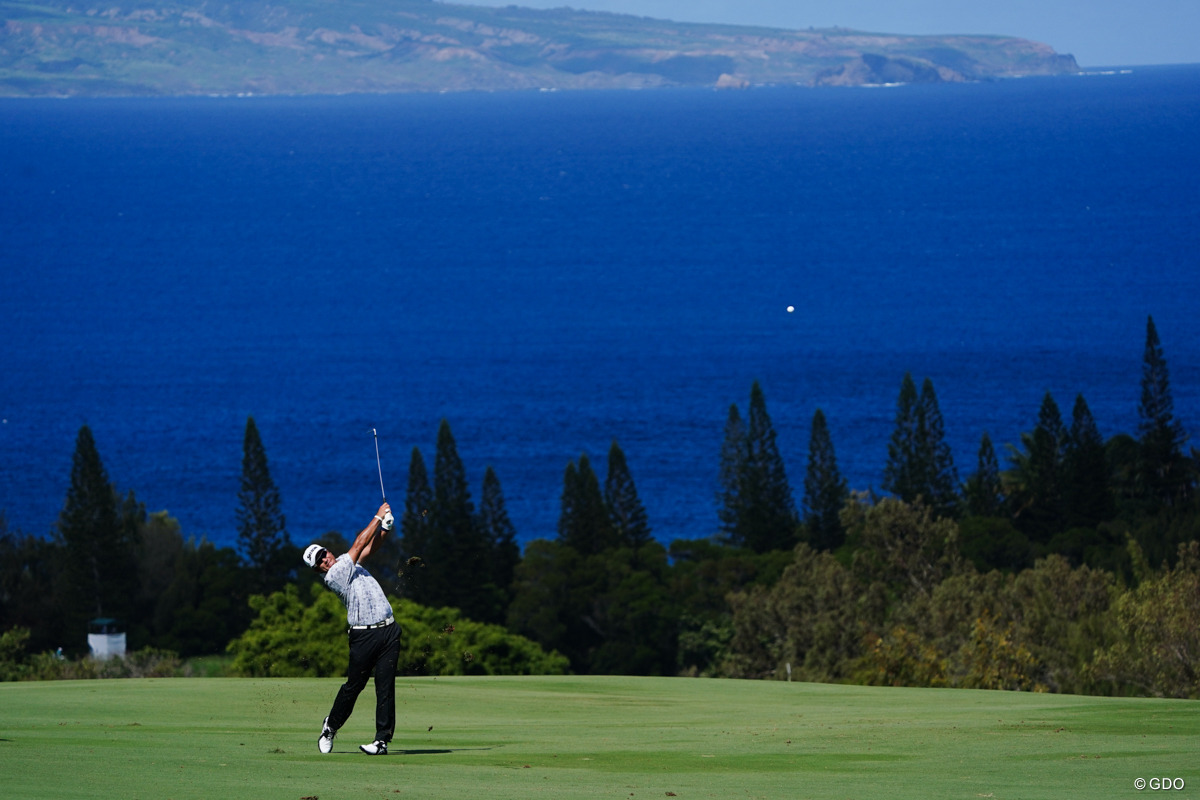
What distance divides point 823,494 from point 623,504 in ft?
33.9

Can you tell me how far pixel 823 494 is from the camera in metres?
73.6

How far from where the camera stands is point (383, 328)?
15575 cm

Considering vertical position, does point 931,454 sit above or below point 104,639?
above

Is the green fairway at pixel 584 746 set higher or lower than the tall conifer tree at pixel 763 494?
higher

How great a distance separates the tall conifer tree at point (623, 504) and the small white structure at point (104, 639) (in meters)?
23.2

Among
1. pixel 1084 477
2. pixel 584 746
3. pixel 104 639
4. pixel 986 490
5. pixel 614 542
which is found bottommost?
pixel 104 639

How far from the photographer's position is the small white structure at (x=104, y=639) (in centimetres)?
5691

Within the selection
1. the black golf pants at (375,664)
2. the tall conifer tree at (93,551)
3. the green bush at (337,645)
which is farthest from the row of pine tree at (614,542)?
the black golf pants at (375,664)

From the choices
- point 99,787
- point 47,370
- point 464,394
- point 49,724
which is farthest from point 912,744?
point 47,370

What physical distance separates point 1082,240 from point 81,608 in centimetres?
15760

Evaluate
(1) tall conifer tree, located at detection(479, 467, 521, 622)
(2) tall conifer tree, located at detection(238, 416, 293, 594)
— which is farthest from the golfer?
(2) tall conifer tree, located at detection(238, 416, 293, 594)

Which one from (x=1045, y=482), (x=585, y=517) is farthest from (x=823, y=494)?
(x=585, y=517)

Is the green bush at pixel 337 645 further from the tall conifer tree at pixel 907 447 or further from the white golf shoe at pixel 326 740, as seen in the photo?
the tall conifer tree at pixel 907 447

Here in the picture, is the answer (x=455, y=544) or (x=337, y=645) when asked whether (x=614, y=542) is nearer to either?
(x=455, y=544)
